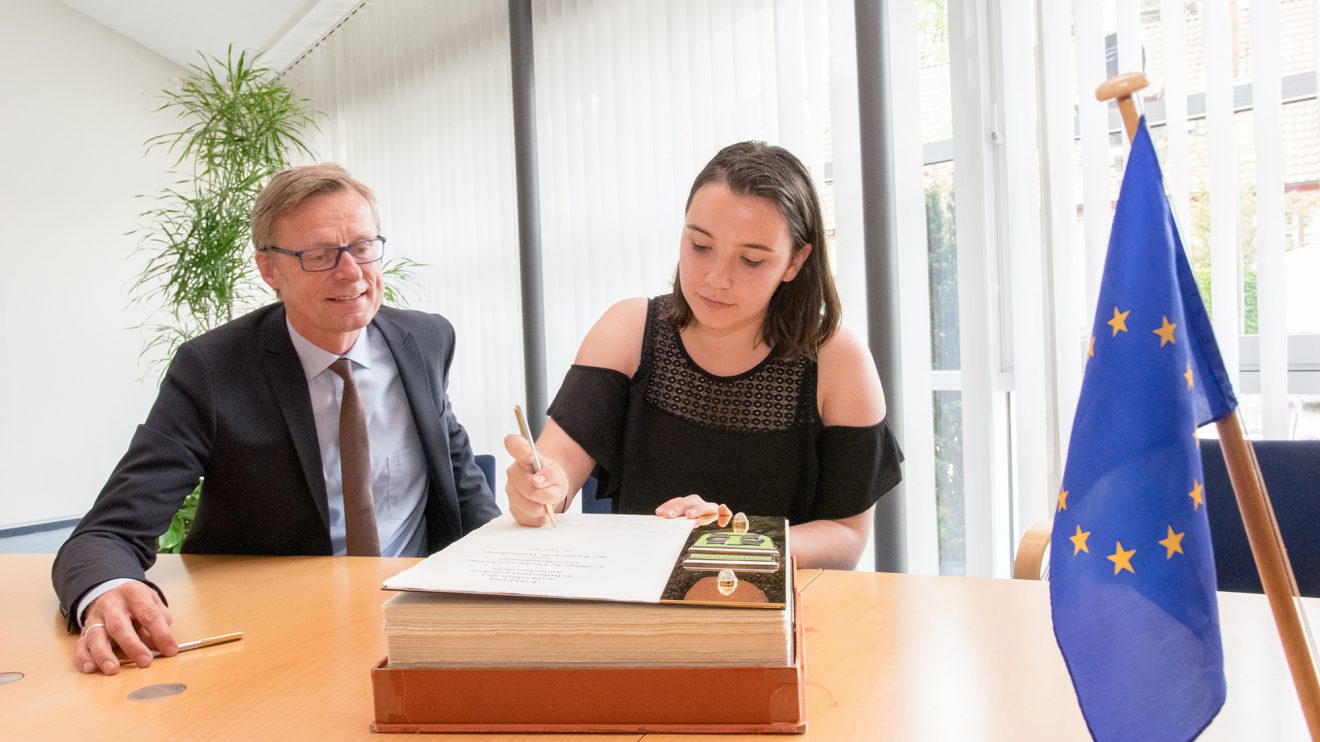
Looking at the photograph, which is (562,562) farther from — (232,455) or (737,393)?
(232,455)

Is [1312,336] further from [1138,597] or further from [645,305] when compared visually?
[1138,597]

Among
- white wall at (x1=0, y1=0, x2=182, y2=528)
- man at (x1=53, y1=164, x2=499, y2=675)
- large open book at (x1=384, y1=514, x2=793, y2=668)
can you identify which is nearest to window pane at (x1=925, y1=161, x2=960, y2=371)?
man at (x1=53, y1=164, x2=499, y2=675)

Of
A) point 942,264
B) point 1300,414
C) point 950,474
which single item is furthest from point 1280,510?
point 942,264

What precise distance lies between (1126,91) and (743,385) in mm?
1275

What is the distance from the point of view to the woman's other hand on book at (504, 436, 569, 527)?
114cm

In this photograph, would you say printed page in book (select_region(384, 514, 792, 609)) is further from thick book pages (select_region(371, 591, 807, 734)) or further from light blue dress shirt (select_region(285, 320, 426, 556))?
light blue dress shirt (select_region(285, 320, 426, 556))

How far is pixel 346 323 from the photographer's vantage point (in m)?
1.93

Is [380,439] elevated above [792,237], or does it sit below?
below

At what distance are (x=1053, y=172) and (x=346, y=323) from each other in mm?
1908

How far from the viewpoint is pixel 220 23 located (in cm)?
598

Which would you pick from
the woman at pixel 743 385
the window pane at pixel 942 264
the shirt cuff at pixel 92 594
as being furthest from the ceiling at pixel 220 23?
the shirt cuff at pixel 92 594

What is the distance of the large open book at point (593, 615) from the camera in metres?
0.81

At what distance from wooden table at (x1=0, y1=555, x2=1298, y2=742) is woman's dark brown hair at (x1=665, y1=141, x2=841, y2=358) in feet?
1.97

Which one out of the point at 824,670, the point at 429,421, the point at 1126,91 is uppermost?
the point at 1126,91
